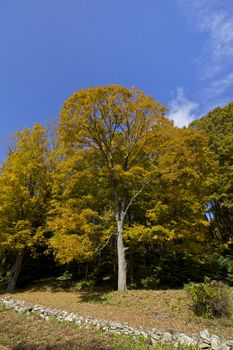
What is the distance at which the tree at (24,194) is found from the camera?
48.3 ft

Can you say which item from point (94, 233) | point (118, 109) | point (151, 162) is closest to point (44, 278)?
point (94, 233)

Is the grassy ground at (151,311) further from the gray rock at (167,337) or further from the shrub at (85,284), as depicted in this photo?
the shrub at (85,284)

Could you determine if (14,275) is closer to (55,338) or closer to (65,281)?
(65,281)

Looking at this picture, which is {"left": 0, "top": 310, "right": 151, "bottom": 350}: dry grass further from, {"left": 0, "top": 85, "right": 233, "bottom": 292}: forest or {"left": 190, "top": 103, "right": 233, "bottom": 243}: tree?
{"left": 190, "top": 103, "right": 233, "bottom": 243}: tree

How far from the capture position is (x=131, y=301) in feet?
35.3

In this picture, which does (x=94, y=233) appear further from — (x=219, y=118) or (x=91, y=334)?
(x=219, y=118)

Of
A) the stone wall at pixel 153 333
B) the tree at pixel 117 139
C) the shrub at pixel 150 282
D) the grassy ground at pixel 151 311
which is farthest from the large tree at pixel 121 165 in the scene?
the stone wall at pixel 153 333

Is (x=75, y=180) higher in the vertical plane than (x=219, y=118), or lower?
lower

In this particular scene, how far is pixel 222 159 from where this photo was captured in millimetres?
21203

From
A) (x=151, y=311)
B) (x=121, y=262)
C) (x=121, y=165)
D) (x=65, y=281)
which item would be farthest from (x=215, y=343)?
(x=65, y=281)

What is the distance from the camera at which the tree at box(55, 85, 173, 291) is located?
1329 centimetres

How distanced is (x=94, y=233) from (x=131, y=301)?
3.77 m

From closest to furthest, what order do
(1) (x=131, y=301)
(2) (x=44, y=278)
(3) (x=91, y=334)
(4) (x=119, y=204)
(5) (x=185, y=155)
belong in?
(3) (x=91, y=334) < (1) (x=131, y=301) < (5) (x=185, y=155) < (4) (x=119, y=204) < (2) (x=44, y=278)

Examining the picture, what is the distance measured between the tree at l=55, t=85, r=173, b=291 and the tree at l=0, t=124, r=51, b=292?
2825 millimetres
